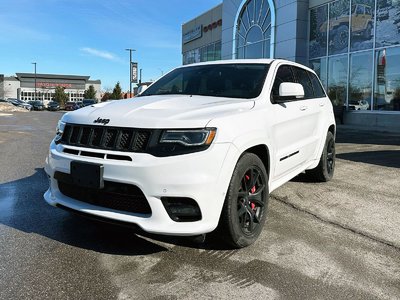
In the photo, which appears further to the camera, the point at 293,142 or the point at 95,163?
the point at 293,142

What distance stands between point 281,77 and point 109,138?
7.89ft

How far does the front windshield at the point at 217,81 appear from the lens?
448 centimetres

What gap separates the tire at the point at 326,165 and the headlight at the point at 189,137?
11.1 feet

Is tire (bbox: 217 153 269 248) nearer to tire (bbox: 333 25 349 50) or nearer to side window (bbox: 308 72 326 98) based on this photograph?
side window (bbox: 308 72 326 98)

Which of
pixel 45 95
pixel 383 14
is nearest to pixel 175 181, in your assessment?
pixel 383 14

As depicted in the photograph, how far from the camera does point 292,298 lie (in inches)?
112

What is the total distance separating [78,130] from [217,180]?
1.36 m

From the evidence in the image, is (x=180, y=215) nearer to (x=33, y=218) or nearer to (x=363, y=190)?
(x=33, y=218)

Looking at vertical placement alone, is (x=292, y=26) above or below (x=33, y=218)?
above

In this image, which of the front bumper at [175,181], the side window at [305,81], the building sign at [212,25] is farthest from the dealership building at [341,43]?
the front bumper at [175,181]

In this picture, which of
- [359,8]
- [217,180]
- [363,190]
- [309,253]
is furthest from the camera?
[359,8]

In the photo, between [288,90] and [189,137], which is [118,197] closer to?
[189,137]

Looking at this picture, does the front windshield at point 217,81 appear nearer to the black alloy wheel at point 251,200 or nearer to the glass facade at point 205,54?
the black alloy wheel at point 251,200

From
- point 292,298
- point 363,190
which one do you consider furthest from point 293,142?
point 292,298
